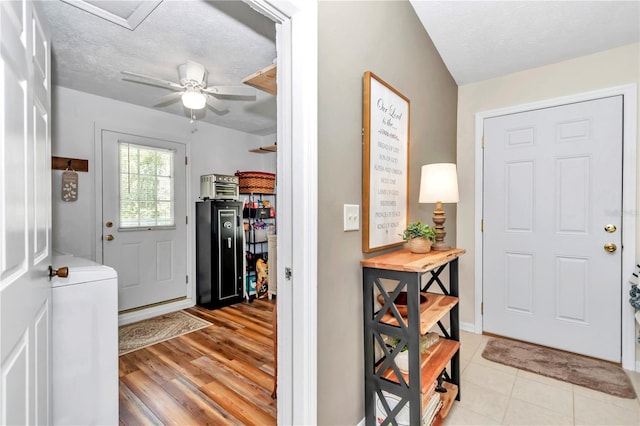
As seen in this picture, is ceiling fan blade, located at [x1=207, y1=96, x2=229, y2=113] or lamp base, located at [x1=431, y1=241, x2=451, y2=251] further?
ceiling fan blade, located at [x1=207, y1=96, x2=229, y2=113]

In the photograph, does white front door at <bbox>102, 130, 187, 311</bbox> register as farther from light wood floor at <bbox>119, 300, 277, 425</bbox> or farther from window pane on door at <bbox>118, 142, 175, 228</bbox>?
light wood floor at <bbox>119, 300, 277, 425</bbox>

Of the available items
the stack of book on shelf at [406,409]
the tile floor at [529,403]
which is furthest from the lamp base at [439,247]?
the tile floor at [529,403]

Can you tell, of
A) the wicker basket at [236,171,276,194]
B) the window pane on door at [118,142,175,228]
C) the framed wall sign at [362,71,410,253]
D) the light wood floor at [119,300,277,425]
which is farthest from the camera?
the wicker basket at [236,171,276,194]

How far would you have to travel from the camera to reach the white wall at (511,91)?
2.37 m

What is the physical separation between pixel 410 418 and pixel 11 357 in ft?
4.69

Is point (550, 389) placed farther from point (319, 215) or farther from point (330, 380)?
point (319, 215)

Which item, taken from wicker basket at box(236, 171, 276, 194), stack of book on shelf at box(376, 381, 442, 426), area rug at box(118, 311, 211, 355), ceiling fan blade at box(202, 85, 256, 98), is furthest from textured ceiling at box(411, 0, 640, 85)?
area rug at box(118, 311, 211, 355)

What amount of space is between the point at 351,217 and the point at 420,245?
488 millimetres

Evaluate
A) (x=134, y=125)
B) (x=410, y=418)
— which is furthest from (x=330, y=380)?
(x=134, y=125)

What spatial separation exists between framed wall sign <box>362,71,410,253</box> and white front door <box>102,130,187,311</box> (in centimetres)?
299

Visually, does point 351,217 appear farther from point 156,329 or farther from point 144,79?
point 156,329

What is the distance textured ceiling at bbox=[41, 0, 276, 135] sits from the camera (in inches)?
72.7

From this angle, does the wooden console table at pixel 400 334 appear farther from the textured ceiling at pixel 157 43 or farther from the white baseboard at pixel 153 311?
the white baseboard at pixel 153 311

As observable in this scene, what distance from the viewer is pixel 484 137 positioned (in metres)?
2.92
